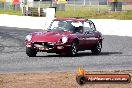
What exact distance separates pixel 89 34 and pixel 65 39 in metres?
1.65

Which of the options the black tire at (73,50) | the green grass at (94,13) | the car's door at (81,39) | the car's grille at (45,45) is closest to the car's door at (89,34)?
the car's door at (81,39)

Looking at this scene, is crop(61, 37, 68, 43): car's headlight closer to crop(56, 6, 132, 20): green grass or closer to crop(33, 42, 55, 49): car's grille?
crop(33, 42, 55, 49): car's grille

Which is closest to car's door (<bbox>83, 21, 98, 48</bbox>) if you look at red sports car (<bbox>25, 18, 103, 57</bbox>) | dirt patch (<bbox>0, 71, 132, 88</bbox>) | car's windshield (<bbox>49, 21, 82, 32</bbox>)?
red sports car (<bbox>25, 18, 103, 57</bbox>)

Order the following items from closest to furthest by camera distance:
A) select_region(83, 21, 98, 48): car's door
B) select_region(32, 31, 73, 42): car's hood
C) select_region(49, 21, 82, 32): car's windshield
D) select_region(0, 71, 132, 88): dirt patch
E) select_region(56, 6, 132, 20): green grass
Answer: select_region(0, 71, 132, 88): dirt patch < select_region(32, 31, 73, 42): car's hood < select_region(49, 21, 82, 32): car's windshield < select_region(83, 21, 98, 48): car's door < select_region(56, 6, 132, 20): green grass

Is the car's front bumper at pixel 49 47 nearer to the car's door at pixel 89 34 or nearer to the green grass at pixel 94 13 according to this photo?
the car's door at pixel 89 34

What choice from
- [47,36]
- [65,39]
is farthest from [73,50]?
[47,36]

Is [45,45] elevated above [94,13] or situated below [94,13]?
above

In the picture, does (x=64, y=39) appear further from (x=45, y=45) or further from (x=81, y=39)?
(x=81, y=39)

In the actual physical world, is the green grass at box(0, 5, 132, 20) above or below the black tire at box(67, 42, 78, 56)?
below

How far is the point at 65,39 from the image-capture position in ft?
58.0

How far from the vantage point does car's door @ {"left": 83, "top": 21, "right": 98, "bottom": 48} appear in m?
19.0

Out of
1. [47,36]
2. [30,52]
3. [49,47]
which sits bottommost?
[30,52]

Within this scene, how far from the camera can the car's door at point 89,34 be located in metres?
19.0

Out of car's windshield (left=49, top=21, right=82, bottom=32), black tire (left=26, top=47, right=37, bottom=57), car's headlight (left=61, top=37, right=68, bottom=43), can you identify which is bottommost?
black tire (left=26, top=47, right=37, bottom=57)
